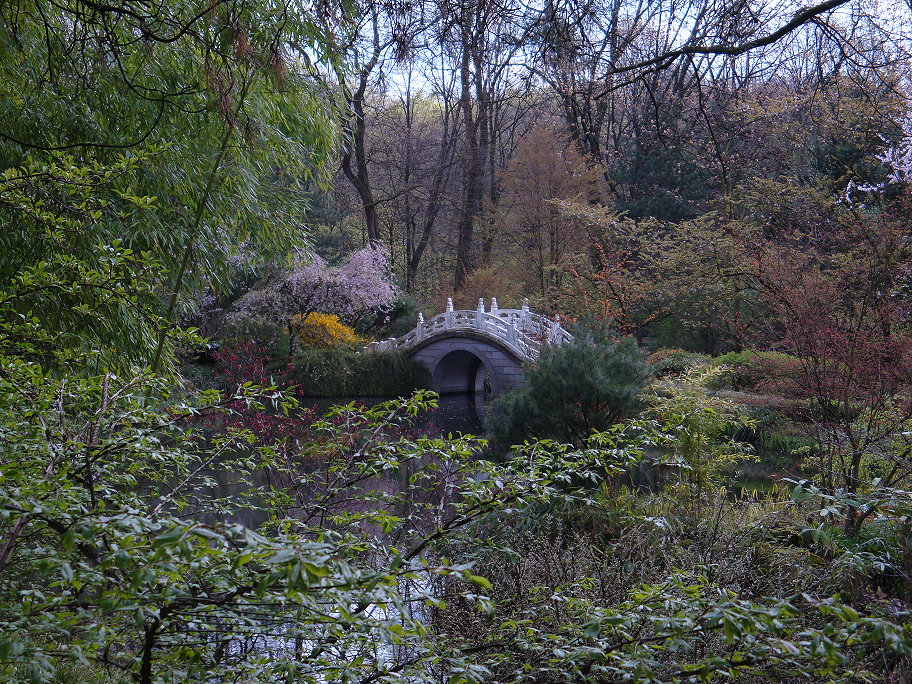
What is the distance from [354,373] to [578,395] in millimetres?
10037

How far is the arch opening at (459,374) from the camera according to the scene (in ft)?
61.7

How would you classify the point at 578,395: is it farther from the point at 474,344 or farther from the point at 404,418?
the point at 474,344

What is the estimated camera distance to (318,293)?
1783 centimetres

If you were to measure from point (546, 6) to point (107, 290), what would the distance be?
253 cm

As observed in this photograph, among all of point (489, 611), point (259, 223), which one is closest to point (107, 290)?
point (489, 611)

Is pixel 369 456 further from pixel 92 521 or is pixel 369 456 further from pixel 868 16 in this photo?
pixel 868 16

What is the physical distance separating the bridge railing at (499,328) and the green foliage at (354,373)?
570 mm

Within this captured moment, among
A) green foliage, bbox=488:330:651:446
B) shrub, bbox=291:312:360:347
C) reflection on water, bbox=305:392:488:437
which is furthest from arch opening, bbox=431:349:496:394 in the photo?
green foliage, bbox=488:330:651:446

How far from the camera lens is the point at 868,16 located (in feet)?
10.7

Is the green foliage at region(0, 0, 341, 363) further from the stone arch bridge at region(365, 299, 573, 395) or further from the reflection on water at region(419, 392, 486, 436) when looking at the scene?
the stone arch bridge at region(365, 299, 573, 395)

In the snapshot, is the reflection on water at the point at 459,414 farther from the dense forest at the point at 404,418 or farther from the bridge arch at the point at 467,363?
the dense forest at the point at 404,418

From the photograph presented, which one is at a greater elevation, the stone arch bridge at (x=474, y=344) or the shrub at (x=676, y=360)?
the stone arch bridge at (x=474, y=344)

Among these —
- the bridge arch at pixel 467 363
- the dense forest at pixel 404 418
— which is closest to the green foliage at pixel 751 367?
the dense forest at pixel 404 418

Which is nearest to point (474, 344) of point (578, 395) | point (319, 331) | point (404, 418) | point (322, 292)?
point (319, 331)
